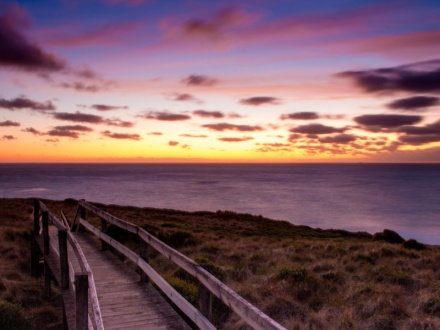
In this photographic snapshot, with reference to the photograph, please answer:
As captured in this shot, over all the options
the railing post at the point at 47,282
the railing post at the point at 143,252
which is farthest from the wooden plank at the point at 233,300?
the railing post at the point at 47,282

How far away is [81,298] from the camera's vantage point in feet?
15.6

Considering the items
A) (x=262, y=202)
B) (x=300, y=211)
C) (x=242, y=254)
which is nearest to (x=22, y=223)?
(x=242, y=254)

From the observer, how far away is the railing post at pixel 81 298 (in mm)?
4613

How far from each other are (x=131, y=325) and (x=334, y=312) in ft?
15.7

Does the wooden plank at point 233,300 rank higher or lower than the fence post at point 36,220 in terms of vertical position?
higher

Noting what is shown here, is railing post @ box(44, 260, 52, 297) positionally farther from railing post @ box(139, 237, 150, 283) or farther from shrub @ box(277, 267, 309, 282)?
shrub @ box(277, 267, 309, 282)

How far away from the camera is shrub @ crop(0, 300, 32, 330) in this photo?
841 cm

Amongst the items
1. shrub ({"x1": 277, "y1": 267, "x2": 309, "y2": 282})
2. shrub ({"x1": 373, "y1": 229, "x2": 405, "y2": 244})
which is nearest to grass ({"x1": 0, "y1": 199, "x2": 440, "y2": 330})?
shrub ({"x1": 277, "y1": 267, "x2": 309, "y2": 282})

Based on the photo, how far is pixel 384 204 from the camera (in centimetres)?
8375

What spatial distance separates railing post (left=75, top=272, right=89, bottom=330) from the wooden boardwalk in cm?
125

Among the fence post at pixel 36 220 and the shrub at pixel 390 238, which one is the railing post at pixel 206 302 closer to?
the fence post at pixel 36 220

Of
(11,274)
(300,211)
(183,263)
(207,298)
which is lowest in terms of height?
(300,211)

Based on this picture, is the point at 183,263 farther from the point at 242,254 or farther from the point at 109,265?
the point at 242,254

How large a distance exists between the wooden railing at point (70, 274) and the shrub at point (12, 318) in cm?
108
